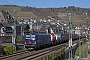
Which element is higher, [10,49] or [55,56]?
[55,56]

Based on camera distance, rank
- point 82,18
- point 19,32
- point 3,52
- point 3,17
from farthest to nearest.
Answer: point 82,18, point 3,17, point 19,32, point 3,52

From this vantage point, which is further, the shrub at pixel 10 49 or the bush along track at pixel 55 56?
the shrub at pixel 10 49

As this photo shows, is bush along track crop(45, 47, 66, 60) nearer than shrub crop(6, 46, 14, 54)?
Yes

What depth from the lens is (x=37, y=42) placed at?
49625mm

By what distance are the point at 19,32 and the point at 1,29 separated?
6.03m

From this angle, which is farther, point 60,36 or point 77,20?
point 77,20

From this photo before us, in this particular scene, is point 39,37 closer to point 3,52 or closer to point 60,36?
point 3,52

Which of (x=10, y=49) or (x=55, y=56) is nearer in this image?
(x=55, y=56)

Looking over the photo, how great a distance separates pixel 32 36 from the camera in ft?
161

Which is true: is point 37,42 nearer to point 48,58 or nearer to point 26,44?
point 26,44

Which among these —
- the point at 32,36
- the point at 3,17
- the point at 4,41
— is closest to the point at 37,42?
the point at 32,36

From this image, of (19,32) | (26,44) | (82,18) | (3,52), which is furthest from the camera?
(82,18)

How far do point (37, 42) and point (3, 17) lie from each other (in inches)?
2999

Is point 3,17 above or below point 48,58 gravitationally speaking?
above
